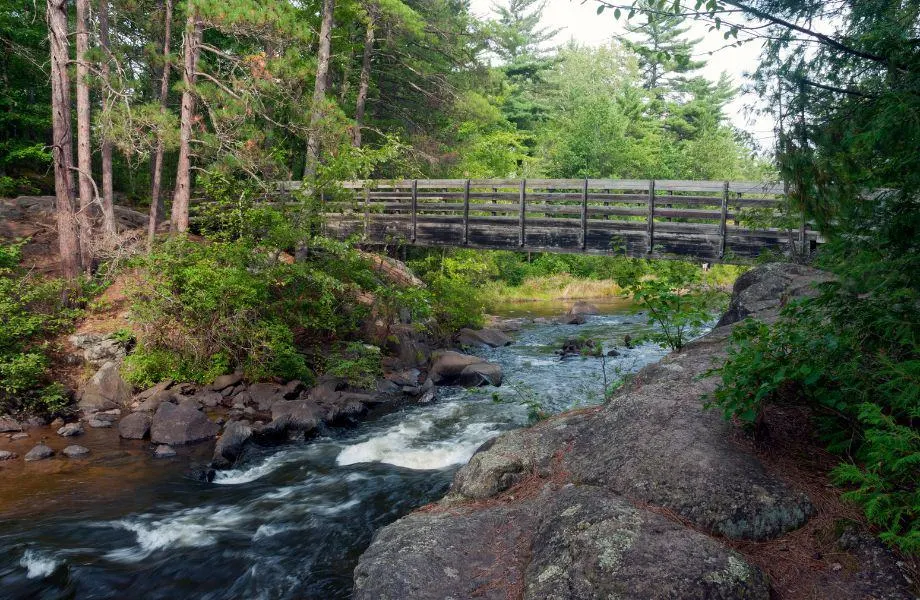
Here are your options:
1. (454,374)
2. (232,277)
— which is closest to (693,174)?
(454,374)

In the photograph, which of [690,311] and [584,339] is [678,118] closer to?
[584,339]

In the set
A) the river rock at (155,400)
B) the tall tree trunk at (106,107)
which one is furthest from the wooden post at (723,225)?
the tall tree trunk at (106,107)

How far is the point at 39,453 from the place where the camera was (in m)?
7.82

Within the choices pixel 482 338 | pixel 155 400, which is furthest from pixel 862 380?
pixel 482 338

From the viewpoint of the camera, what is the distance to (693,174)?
36094 millimetres

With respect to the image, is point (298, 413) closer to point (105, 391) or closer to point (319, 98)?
point (105, 391)

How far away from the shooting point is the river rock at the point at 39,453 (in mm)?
7755

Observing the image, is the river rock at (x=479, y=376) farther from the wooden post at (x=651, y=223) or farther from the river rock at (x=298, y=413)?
the wooden post at (x=651, y=223)

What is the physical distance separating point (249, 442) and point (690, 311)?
6.01 meters

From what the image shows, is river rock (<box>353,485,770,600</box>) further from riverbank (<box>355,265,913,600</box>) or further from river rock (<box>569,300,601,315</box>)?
river rock (<box>569,300,601,315</box>)

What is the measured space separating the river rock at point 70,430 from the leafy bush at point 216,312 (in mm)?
1447

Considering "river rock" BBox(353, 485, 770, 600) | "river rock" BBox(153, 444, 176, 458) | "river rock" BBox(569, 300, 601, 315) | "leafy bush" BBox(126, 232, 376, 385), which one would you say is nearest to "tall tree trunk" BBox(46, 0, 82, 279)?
"leafy bush" BBox(126, 232, 376, 385)

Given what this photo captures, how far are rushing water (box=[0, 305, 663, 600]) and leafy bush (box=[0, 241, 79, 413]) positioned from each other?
206cm

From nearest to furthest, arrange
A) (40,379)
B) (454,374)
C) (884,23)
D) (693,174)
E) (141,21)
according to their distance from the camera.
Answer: (884,23) → (40,379) → (454,374) → (141,21) → (693,174)
